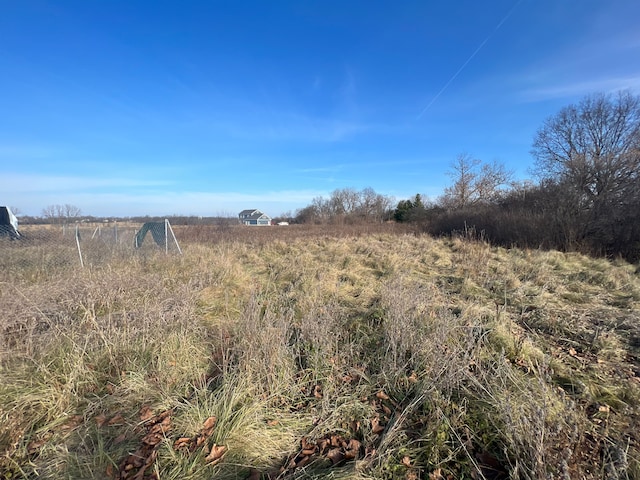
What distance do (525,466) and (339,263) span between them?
6.49 metres

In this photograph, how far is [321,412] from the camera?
219 cm

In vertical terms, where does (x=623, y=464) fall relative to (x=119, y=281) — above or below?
below

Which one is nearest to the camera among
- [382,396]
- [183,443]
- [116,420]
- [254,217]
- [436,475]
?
[436,475]

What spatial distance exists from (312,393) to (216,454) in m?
0.93

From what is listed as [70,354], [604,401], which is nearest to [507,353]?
[604,401]

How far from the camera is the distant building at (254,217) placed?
67.3 metres

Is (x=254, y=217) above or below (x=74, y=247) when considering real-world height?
above

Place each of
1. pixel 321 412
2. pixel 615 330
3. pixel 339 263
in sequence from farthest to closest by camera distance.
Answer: pixel 339 263, pixel 615 330, pixel 321 412

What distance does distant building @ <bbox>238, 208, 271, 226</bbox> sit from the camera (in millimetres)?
67312

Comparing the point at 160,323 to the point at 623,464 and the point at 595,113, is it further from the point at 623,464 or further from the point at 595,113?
the point at 595,113

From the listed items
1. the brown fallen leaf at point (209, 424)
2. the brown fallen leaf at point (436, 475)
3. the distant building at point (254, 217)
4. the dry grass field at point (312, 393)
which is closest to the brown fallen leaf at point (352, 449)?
the dry grass field at point (312, 393)

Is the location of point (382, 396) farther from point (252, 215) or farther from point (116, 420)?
point (252, 215)

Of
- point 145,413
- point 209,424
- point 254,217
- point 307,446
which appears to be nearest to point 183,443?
point 209,424

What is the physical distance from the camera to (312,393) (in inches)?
98.3
